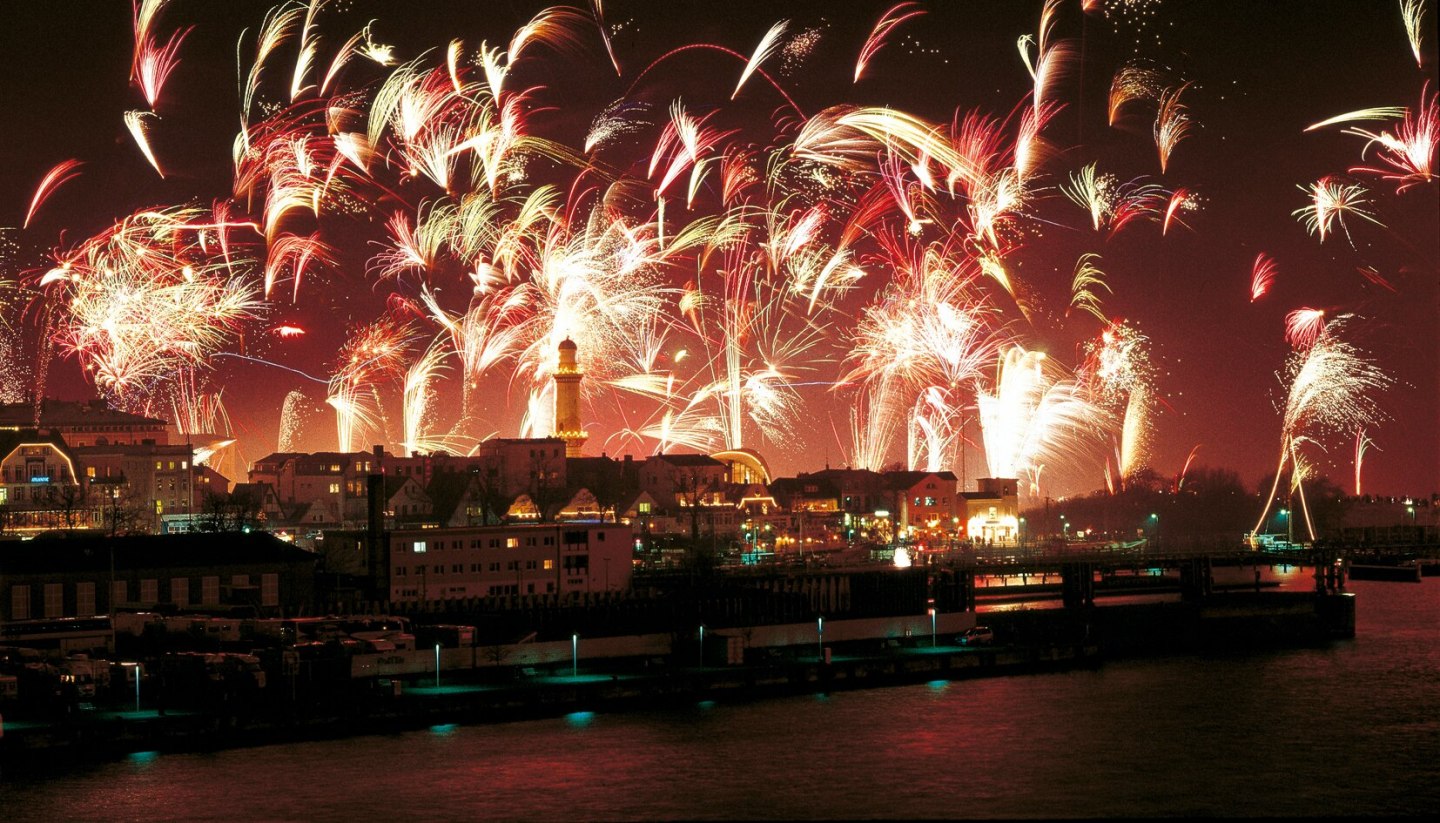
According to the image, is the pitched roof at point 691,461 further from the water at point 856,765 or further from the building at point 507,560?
the water at point 856,765

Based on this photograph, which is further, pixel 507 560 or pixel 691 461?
pixel 691 461

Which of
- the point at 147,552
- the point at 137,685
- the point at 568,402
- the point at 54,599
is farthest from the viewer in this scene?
the point at 568,402

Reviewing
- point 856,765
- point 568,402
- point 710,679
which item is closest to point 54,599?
point 710,679

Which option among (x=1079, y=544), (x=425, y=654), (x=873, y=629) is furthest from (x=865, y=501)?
(x=425, y=654)

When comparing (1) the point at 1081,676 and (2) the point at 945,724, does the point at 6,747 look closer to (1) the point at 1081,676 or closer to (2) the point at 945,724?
(2) the point at 945,724

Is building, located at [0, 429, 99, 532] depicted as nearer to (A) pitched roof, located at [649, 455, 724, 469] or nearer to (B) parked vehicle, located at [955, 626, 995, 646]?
(A) pitched roof, located at [649, 455, 724, 469]

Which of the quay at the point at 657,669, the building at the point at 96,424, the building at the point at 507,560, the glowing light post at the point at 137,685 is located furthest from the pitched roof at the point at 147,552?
the building at the point at 96,424

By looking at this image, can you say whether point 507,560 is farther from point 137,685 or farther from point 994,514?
point 994,514
